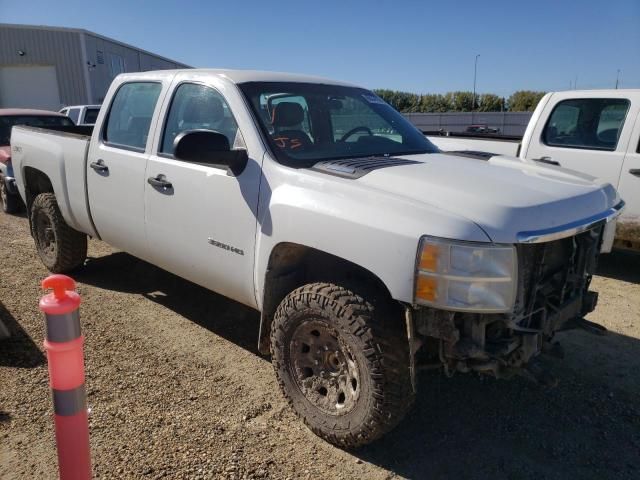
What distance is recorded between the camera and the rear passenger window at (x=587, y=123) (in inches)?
230

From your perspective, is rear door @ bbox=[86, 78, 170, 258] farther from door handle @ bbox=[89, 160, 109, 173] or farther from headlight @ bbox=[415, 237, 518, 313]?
headlight @ bbox=[415, 237, 518, 313]

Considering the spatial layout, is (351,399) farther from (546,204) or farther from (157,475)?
(546,204)

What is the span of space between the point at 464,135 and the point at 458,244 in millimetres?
6779

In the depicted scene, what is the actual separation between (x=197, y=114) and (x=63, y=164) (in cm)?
190

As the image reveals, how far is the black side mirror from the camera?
2.96m

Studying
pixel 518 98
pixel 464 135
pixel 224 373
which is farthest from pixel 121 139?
pixel 518 98

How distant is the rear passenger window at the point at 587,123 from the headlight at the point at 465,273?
4341 mm

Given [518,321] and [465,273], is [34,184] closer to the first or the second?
[465,273]

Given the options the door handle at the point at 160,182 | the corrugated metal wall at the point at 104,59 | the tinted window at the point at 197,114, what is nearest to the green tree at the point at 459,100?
the corrugated metal wall at the point at 104,59

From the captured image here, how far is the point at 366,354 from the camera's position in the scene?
2.56m

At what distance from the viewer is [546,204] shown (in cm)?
252

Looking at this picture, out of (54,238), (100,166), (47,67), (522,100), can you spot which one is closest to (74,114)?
(54,238)

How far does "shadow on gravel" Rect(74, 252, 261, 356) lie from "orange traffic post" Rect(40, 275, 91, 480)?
2062mm

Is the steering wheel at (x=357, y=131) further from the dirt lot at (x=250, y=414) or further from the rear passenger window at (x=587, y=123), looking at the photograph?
the rear passenger window at (x=587, y=123)
